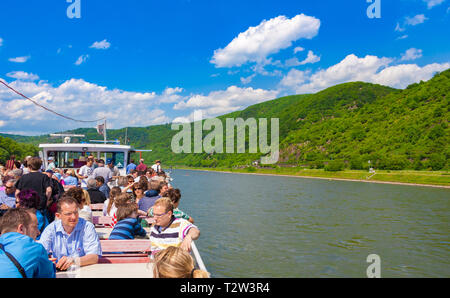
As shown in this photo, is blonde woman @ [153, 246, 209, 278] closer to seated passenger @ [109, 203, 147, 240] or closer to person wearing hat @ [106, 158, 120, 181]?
seated passenger @ [109, 203, 147, 240]

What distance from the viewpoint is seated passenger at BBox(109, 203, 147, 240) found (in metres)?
5.82

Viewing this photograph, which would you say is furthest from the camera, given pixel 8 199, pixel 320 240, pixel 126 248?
Answer: pixel 320 240

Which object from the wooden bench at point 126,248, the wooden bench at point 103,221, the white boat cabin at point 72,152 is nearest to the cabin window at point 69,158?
the white boat cabin at point 72,152

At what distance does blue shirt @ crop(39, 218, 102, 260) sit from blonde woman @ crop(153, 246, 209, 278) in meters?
2.63

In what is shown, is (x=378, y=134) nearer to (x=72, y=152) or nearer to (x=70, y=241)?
(x=72, y=152)

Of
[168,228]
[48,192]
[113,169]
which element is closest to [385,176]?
[113,169]

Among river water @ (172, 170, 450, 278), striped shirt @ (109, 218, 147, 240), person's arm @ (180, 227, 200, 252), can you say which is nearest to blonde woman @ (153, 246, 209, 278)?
person's arm @ (180, 227, 200, 252)

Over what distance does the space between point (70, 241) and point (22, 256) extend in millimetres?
1911

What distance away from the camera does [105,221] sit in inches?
323

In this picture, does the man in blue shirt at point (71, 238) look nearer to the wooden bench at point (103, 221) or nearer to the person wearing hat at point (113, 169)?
the wooden bench at point (103, 221)

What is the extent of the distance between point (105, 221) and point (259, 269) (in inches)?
232

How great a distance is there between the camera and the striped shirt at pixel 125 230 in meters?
5.79

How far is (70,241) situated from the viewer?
4684 millimetres
